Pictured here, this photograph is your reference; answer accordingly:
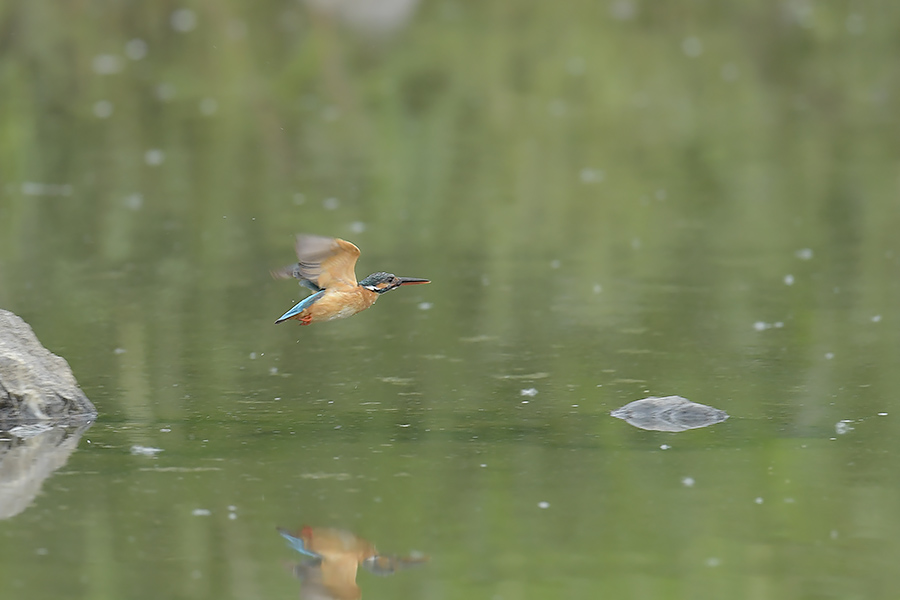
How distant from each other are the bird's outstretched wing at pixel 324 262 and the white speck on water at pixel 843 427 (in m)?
1.76

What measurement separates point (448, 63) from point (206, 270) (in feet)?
21.5

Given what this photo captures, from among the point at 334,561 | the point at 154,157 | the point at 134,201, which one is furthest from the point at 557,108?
the point at 334,561

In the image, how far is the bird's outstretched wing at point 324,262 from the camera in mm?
5418

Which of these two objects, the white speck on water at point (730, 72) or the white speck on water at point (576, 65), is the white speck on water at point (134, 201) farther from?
the white speck on water at point (730, 72)

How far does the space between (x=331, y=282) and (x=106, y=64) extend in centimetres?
991

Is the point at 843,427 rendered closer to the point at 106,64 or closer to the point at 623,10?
the point at 106,64

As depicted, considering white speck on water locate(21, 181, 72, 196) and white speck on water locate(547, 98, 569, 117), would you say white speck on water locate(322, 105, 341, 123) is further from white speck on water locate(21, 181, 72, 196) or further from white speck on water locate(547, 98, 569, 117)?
white speck on water locate(21, 181, 72, 196)

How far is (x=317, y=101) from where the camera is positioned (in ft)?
44.3

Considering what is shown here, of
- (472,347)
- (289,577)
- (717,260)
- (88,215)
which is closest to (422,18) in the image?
(88,215)

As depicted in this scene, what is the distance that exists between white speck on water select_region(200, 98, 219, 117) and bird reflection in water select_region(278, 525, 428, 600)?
8.78 m

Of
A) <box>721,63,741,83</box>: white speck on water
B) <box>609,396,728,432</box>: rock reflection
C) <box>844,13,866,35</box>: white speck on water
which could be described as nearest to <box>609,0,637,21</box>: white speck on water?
<box>721,63,741,83</box>: white speck on water

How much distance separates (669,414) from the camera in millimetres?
5754

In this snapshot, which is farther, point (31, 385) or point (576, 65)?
point (576, 65)

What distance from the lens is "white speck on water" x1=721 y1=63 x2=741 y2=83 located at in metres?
14.1
